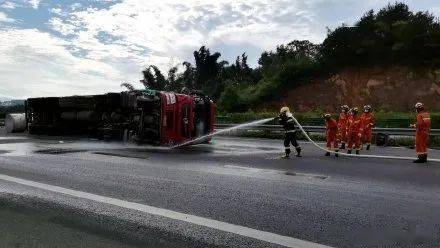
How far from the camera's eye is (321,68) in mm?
43969

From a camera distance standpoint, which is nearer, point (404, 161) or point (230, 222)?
point (230, 222)

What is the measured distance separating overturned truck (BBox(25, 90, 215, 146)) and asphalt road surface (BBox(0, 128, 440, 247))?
415 cm

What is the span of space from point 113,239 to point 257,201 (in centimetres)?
217

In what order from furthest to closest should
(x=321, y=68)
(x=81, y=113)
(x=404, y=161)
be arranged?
(x=321, y=68)
(x=81, y=113)
(x=404, y=161)

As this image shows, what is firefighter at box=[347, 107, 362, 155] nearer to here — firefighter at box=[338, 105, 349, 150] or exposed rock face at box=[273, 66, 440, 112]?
firefighter at box=[338, 105, 349, 150]

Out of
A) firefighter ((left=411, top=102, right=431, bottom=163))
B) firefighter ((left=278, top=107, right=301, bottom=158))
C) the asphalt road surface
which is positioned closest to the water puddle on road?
the asphalt road surface

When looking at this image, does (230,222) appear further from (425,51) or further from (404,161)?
(425,51)

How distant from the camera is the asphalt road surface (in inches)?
168

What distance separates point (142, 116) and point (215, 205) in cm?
888

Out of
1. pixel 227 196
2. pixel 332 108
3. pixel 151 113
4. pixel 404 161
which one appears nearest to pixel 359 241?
pixel 227 196

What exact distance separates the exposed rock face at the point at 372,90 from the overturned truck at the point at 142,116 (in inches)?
1112

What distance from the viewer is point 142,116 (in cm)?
1412

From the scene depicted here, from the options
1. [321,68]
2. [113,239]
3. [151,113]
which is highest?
[321,68]

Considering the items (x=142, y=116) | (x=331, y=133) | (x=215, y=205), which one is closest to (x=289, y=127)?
(x=331, y=133)
